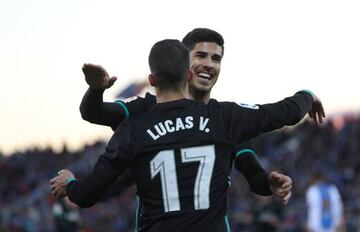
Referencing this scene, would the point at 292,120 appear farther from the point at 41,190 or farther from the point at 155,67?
the point at 41,190

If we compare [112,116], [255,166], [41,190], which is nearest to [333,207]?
[255,166]

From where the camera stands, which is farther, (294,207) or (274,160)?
(274,160)

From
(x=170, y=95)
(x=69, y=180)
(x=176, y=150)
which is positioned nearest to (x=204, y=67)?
(x=170, y=95)

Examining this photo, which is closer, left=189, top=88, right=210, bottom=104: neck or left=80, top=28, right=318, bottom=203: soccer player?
left=80, top=28, right=318, bottom=203: soccer player

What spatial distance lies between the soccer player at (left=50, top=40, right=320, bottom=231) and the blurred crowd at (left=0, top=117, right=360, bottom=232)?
8.13 meters

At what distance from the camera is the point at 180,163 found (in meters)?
4.48

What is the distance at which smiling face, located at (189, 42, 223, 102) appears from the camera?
5527mm

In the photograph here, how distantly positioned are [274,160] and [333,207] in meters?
11.3

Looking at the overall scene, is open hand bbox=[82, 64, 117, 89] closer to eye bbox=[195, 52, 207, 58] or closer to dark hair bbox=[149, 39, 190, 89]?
dark hair bbox=[149, 39, 190, 89]

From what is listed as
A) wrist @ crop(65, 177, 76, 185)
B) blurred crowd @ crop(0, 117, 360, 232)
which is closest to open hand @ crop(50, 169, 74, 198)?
wrist @ crop(65, 177, 76, 185)

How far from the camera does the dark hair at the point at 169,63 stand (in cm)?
452

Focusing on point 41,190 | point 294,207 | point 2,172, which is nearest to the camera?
point 294,207

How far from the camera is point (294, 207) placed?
61.1 ft

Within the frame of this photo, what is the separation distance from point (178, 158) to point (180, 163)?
27 mm
